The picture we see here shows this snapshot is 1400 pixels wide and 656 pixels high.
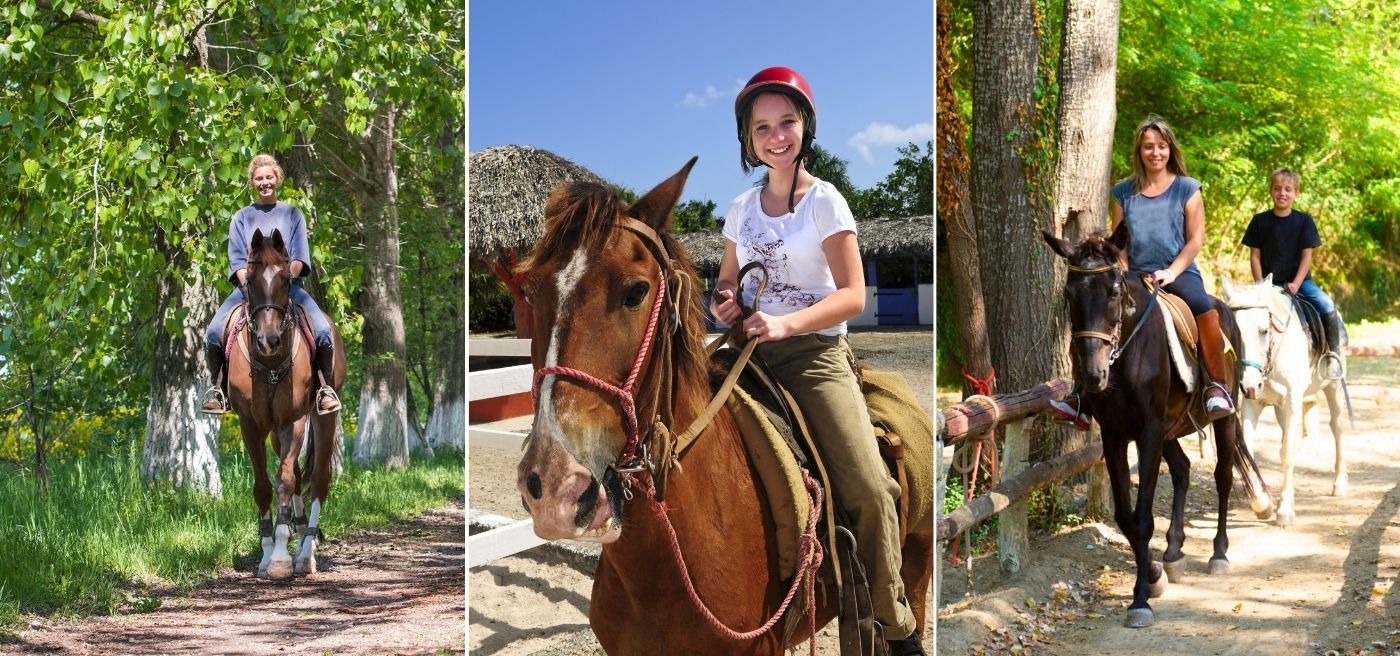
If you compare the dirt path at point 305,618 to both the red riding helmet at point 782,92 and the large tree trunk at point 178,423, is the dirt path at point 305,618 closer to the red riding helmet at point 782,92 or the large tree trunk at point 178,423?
the large tree trunk at point 178,423

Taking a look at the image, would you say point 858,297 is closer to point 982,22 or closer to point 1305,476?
point 982,22

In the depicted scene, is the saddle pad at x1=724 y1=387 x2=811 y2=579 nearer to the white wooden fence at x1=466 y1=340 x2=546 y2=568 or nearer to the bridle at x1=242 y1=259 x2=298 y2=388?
the white wooden fence at x1=466 y1=340 x2=546 y2=568

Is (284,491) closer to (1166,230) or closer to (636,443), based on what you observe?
(636,443)

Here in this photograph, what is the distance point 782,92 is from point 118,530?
12.5ft

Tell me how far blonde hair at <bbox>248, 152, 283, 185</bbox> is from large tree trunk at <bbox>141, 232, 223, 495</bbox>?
902mm

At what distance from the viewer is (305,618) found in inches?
190

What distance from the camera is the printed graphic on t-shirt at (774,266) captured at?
289 cm

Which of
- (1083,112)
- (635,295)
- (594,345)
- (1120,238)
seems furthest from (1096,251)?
(594,345)

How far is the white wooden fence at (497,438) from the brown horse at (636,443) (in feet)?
1.98

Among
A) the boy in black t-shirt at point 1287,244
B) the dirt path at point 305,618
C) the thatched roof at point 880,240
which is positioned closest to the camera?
the thatched roof at point 880,240

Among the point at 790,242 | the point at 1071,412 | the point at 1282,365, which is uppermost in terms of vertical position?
the point at 790,242

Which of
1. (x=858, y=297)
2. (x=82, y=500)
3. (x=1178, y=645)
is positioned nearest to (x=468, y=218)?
(x=858, y=297)

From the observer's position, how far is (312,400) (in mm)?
4703

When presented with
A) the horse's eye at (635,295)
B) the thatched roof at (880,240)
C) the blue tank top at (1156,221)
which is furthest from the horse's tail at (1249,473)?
the horse's eye at (635,295)
